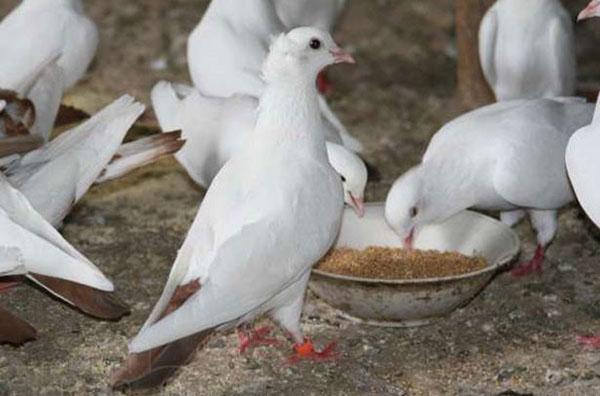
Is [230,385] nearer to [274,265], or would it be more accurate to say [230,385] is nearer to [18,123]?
[274,265]

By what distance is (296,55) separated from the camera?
197 inches

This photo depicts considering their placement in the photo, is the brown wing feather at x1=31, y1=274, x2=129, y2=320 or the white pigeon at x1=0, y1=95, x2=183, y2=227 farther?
the white pigeon at x1=0, y1=95, x2=183, y2=227

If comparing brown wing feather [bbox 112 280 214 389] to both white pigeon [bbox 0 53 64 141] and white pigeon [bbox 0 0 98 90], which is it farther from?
white pigeon [bbox 0 0 98 90]

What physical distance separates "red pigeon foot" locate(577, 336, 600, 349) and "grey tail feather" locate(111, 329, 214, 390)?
5.26 feet

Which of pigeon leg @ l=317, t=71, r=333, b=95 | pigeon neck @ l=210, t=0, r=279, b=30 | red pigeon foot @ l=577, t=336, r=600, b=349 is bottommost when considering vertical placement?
pigeon leg @ l=317, t=71, r=333, b=95

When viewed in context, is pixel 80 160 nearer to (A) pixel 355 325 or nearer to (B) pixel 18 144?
(B) pixel 18 144

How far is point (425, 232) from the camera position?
19.0 feet

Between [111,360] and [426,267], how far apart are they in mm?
1343

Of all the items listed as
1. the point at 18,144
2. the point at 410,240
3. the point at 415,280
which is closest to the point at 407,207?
the point at 410,240

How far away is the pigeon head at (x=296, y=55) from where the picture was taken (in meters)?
4.99

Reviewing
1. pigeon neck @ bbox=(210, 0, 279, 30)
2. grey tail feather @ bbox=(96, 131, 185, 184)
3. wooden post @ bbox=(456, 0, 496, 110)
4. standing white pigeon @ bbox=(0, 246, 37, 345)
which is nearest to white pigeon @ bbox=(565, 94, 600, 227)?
grey tail feather @ bbox=(96, 131, 185, 184)

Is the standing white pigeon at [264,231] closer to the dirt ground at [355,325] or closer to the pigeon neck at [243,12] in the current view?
the dirt ground at [355,325]

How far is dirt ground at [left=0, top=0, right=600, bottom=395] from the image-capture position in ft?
16.2

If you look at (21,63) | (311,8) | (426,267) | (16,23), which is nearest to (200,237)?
(426,267)
